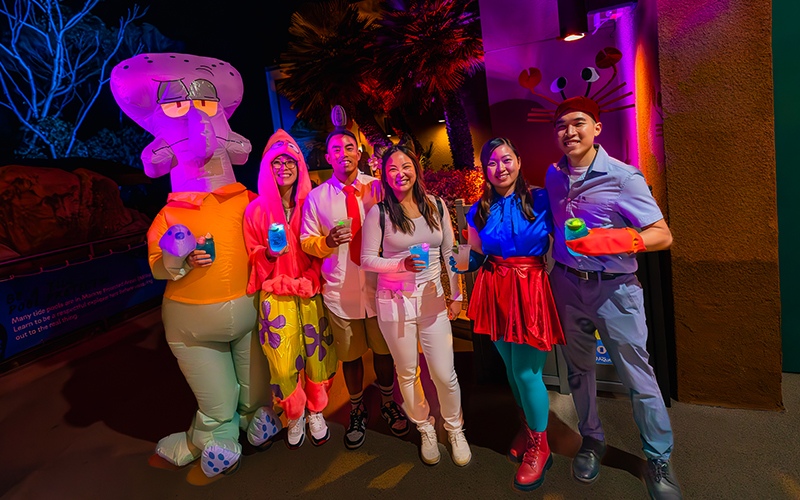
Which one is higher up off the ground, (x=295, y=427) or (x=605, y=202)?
(x=605, y=202)

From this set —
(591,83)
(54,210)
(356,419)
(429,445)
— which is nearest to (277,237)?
(356,419)

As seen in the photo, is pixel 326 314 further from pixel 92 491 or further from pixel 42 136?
pixel 42 136

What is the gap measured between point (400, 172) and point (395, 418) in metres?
1.55

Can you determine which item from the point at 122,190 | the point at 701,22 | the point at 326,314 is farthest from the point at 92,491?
the point at 122,190

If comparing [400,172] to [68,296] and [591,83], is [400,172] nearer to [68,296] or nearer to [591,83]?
[591,83]

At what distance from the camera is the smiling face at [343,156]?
7.62 feet

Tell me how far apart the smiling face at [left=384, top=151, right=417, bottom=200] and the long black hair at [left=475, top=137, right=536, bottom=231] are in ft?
1.14

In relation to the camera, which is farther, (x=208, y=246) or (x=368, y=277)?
(x=368, y=277)

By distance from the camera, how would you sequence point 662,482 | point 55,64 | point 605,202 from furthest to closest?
point 55,64
point 662,482
point 605,202

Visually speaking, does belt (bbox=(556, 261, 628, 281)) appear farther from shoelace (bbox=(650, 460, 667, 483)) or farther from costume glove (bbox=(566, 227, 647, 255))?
shoelace (bbox=(650, 460, 667, 483))

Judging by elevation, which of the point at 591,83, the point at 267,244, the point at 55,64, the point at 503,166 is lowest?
the point at 267,244

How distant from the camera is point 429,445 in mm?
2293

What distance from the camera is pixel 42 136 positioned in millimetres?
6246

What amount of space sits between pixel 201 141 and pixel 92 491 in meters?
2.09
